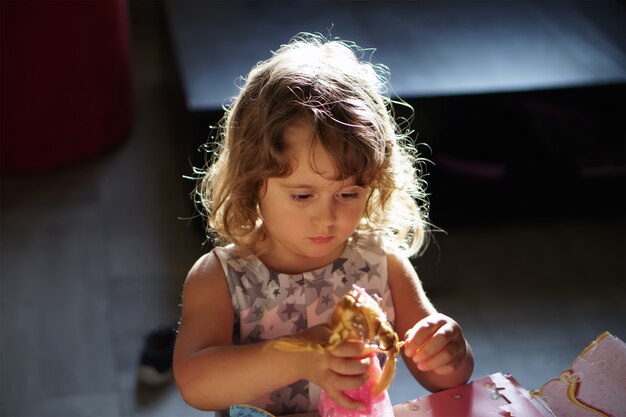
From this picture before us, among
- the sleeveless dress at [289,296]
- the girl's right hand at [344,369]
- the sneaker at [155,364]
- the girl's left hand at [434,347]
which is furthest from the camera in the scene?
the sneaker at [155,364]

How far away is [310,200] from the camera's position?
1.05 metres

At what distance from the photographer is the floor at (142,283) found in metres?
1.94

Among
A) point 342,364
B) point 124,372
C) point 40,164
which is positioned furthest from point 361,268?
point 40,164

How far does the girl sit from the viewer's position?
40.1 inches

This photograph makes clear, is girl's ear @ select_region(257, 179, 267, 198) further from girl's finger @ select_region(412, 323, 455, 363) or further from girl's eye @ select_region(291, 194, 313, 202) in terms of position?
girl's finger @ select_region(412, 323, 455, 363)

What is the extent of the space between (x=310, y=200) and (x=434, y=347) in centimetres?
20

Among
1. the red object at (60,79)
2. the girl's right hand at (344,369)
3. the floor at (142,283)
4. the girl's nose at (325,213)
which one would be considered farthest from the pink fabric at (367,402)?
the red object at (60,79)

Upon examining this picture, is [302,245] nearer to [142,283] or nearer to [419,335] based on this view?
[419,335]

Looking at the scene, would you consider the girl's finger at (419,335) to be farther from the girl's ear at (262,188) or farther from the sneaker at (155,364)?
the sneaker at (155,364)

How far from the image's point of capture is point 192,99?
87.6 inches

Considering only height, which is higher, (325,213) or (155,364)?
(325,213)

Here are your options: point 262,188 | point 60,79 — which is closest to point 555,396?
point 262,188

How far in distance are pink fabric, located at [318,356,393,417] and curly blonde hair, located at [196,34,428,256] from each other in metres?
0.22

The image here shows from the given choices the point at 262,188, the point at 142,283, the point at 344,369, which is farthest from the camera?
the point at 142,283
